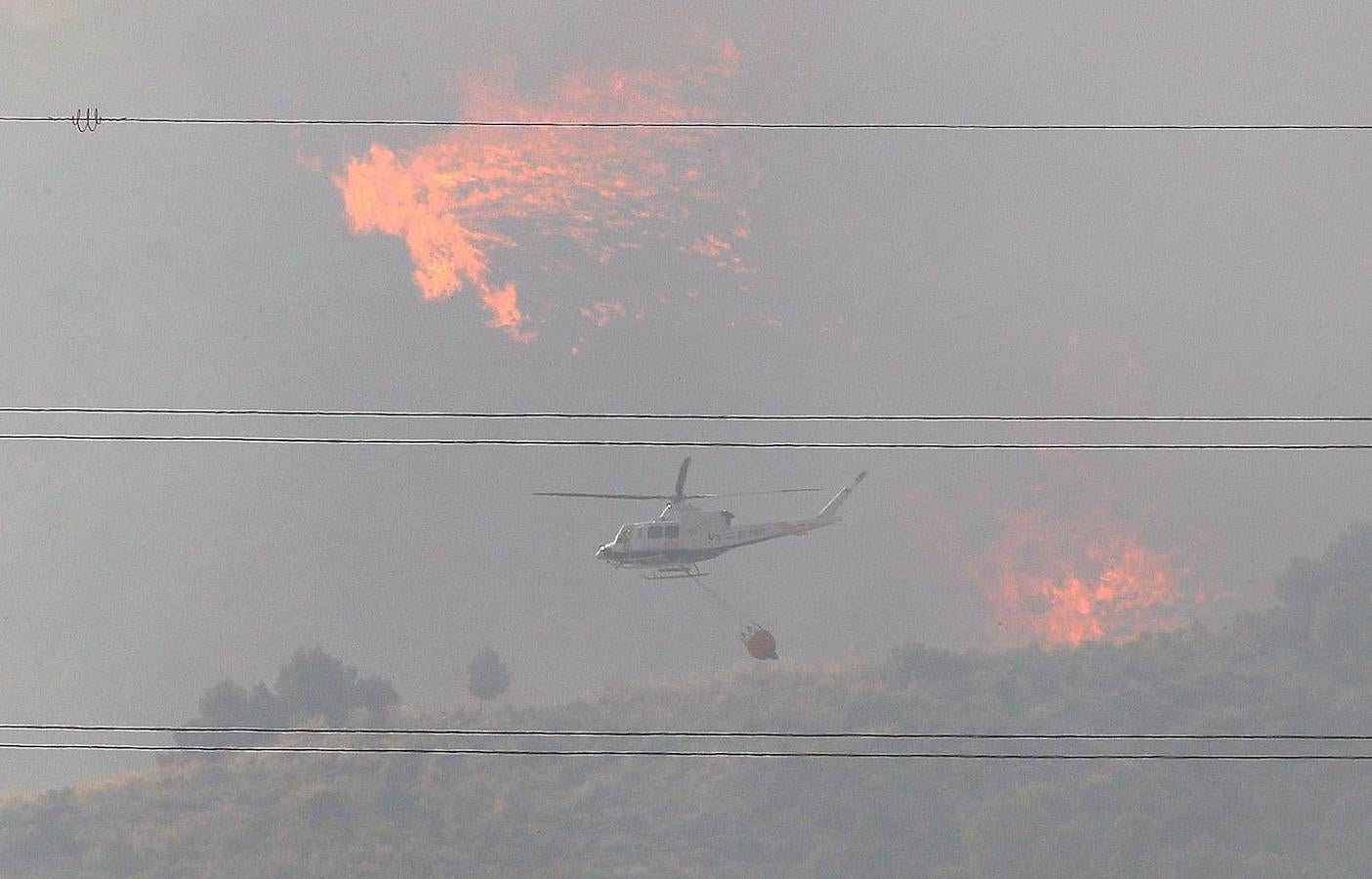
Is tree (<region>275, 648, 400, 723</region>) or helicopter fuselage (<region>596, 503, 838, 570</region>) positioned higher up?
tree (<region>275, 648, 400, 723</region>)

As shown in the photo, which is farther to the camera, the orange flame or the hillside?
the orange flame

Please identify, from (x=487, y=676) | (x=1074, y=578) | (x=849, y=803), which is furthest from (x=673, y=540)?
(x=1074, y=578)

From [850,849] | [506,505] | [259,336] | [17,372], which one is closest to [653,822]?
[850,849]

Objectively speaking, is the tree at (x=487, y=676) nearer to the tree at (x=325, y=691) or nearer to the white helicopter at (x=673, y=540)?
the tree at (x=325, y=691)

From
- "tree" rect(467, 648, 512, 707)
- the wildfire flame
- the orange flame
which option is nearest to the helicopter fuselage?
"tree" rect(467, 648, 512, 707)

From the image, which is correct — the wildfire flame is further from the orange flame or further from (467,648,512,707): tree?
the orange flame

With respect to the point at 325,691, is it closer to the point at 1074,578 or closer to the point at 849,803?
the point at 849,803
